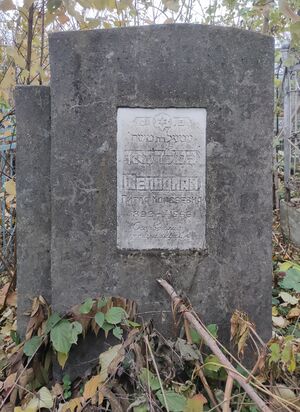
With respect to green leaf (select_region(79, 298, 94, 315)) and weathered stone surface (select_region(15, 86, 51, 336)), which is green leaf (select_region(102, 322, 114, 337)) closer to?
green leaf (select_region(79, 298, 94, 315))

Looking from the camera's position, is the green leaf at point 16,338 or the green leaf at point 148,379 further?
the green leaf at point 16,338

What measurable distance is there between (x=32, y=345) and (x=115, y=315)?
18.4 inches

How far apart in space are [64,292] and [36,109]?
0.99 metres

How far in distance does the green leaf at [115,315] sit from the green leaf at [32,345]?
1.30 feet

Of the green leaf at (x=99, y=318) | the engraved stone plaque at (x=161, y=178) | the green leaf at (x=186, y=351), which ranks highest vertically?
the engraved stone plaque at (x=161, y=178)

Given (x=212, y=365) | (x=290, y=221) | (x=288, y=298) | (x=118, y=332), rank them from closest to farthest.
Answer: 1. (x=212, y=365)
2. (x=118, y=332)
3. (x=288, y=298)
4. (x=290, y=221)

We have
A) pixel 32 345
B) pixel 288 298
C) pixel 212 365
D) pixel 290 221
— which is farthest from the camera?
pixel 290 221

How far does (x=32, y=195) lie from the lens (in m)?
2.21

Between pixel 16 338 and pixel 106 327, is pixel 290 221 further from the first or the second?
pixel 16 338

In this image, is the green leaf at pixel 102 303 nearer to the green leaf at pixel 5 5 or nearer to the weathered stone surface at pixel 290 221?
the green leaf at pixel 5 5

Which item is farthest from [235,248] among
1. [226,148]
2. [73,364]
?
[73,364]

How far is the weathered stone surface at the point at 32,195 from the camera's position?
218 centimetres

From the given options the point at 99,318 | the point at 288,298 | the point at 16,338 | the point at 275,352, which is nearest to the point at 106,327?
the point at 99,318

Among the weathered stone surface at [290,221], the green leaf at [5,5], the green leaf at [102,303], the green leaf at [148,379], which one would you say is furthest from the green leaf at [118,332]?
the weathered stone surface at [290,221]
